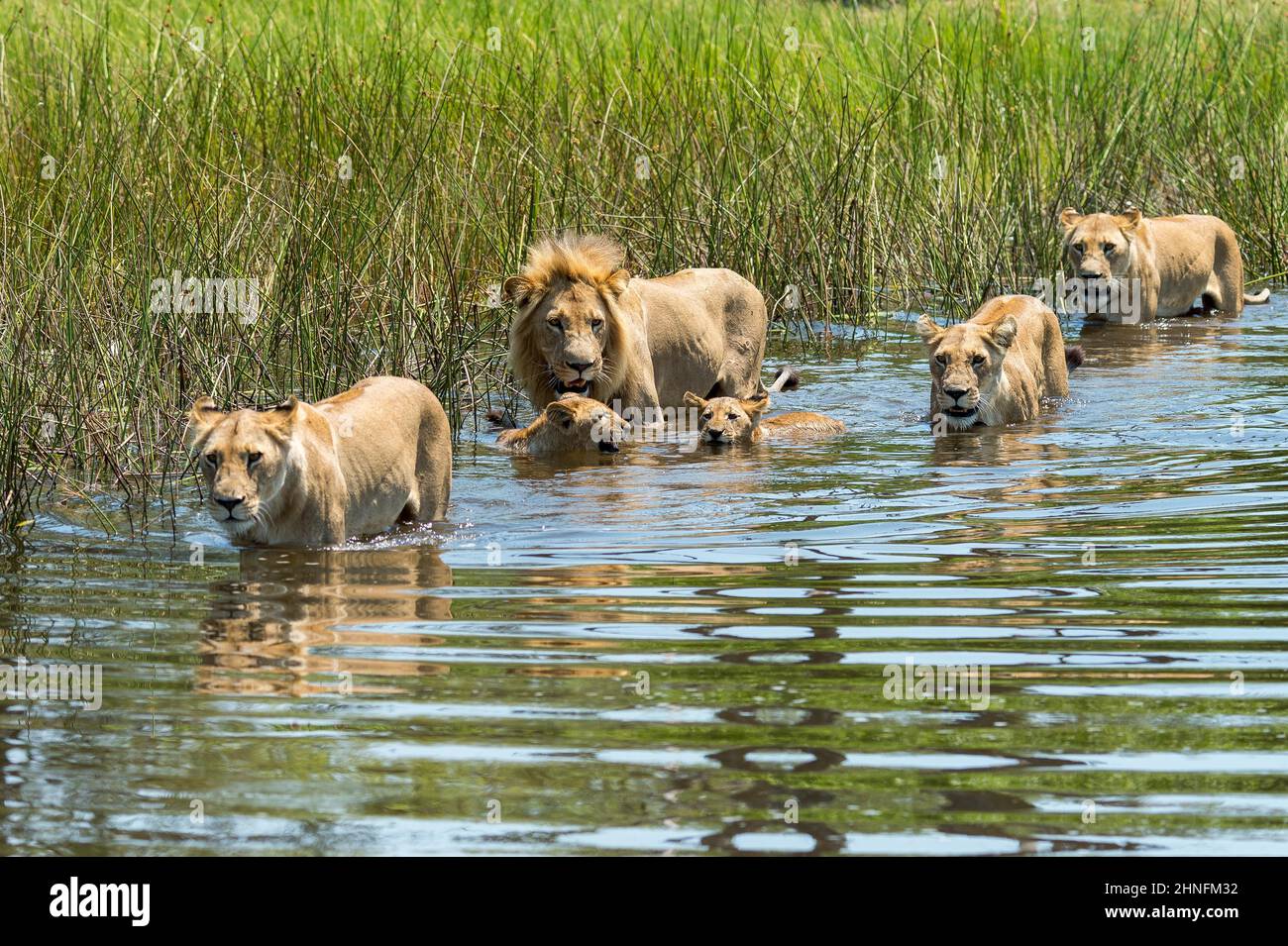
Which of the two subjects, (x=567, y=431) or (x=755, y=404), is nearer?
(x=567, y=431)

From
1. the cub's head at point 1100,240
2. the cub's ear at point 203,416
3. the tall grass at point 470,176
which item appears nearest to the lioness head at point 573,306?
the tall grass at point 470,176

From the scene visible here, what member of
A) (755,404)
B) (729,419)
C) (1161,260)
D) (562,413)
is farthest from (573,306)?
(1161,260)

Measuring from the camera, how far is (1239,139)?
55.2 feet

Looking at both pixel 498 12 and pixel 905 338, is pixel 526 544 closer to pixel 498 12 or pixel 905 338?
pixel 905 338

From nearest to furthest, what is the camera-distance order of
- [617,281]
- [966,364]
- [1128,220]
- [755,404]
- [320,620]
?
[320,620], [617,281], [966,364], [755,404], [1128,220]

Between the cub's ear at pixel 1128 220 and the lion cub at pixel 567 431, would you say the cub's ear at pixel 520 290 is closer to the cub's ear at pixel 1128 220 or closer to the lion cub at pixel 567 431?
the lion cub at pixel 567 431

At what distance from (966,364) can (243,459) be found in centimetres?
540

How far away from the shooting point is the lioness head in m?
11.5

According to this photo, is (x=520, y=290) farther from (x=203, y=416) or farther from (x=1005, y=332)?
(x=203, y=416)

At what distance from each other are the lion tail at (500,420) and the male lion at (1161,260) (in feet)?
18.1

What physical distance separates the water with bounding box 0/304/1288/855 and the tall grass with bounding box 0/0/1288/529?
4.18 feet

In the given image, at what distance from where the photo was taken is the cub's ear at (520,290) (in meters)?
11.7

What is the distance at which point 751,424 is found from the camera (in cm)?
1178
